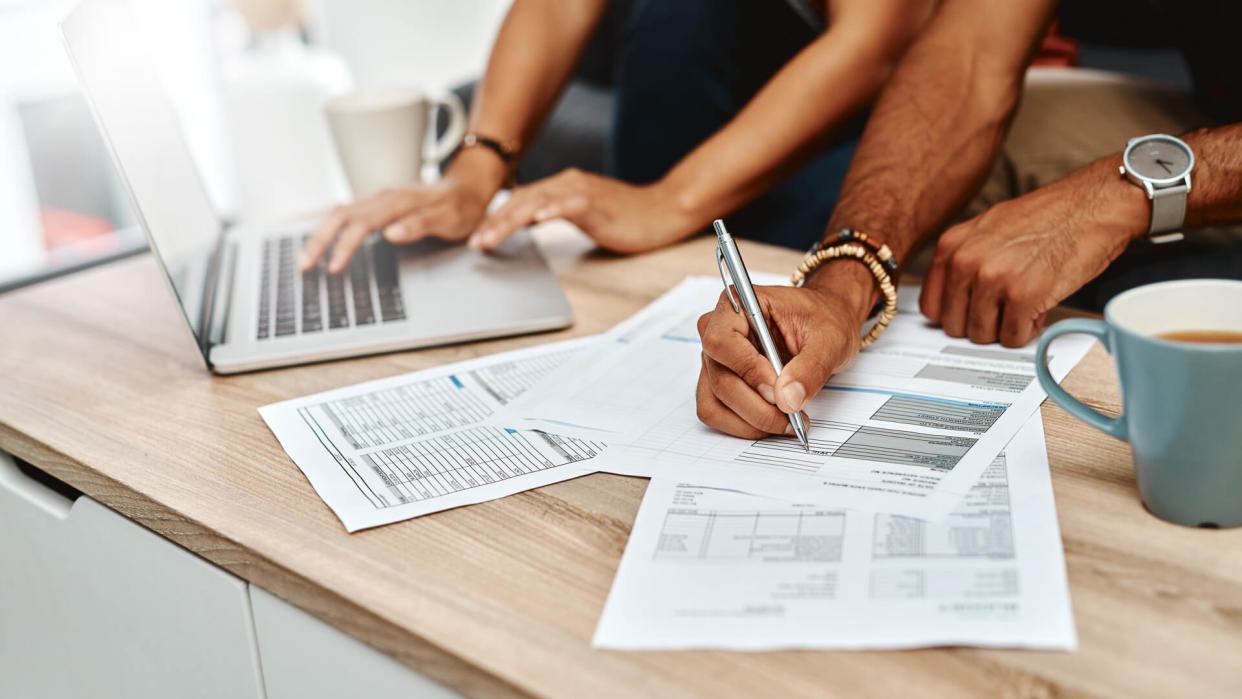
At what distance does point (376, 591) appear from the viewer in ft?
1.67

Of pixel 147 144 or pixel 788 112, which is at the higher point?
pixel 147 144

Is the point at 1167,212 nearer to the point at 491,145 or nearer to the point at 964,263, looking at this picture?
the point at 964,263

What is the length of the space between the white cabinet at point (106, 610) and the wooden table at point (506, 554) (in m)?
0.02

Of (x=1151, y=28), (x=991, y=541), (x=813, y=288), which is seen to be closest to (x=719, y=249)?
(x=813, y=288)

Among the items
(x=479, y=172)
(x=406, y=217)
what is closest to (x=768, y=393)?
(x=406, y=217)

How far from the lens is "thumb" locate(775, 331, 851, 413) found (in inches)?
23.7

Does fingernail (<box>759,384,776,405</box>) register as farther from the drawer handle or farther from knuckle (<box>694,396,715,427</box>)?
the drawer handle

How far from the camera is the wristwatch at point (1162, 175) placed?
2.49 ft

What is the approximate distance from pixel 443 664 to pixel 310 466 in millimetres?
223

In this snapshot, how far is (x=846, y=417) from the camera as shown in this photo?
2.17ft

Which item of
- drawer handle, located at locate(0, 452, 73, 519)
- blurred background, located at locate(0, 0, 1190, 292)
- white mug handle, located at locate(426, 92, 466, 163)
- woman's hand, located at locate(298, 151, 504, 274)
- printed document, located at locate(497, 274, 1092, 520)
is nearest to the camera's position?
printed document, located at locate(497, 274, 1092, 520)

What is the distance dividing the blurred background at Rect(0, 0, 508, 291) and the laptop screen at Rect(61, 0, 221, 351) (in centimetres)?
173

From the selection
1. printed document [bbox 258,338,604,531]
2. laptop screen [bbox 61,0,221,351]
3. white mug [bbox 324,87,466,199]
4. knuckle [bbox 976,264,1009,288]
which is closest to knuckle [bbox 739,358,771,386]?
printed document [bbox 258,338,604,531]

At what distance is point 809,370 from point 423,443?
0.87 ft
